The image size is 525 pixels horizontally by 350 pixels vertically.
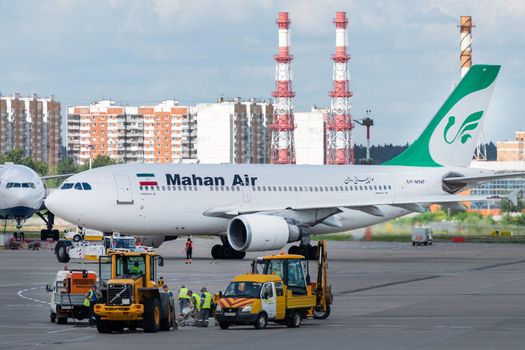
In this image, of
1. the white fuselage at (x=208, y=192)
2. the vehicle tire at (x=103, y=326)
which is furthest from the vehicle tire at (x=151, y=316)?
the white fuselage at (x=208, y=192)

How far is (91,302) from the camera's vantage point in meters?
36.5

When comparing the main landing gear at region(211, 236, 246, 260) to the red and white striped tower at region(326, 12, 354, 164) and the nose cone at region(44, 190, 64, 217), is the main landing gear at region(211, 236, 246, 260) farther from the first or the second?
the red and white striped tower at region(326, 12, 354, 164)

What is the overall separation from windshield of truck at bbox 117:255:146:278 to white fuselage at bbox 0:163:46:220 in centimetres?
5030

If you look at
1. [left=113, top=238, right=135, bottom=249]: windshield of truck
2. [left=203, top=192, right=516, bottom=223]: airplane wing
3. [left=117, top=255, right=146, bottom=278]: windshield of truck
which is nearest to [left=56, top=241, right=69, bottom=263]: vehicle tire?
[left=113, top=238, right=135, bottom=249]: windshield of truck

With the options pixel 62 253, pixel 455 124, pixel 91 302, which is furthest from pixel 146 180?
pixel 91 302

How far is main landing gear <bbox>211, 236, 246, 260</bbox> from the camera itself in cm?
7031

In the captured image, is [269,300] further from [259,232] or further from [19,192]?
[19,192]

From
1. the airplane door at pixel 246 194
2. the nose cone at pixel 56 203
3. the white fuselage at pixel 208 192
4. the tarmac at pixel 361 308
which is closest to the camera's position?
the tarmac at pixel 361 308

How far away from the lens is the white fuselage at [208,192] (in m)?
64.7

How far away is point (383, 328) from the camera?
3591 centimetres

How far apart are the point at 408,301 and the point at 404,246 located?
162 feet

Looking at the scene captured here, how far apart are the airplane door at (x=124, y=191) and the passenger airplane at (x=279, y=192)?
0.05 metres

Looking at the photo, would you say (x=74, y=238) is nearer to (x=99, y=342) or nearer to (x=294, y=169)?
(x=294, y=169)

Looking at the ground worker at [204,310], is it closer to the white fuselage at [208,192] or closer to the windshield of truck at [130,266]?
the windshield of truck at [130,266]
